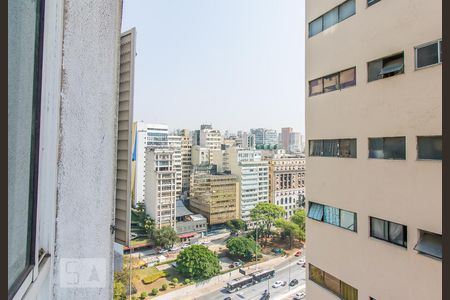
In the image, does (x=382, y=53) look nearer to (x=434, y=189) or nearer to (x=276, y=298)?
(x=434, y=189)

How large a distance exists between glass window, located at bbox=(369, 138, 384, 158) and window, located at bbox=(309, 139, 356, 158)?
22 centimetres

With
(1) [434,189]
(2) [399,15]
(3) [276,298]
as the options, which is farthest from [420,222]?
(3) [276,298]

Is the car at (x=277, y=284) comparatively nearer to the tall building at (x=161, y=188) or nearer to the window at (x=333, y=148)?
the tall building at (x=161, y=188)

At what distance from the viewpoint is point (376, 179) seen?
2.78 metres

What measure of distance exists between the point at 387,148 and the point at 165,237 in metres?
22.6

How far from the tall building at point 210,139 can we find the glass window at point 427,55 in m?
39.4

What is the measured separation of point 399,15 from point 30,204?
125 inches

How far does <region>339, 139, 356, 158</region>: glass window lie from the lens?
10.2 feet

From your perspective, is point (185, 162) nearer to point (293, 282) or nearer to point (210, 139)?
point (210, 139)

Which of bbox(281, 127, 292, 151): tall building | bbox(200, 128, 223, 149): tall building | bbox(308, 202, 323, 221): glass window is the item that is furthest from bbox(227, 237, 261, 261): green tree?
bbox(281, 127, 292, 151): tall building

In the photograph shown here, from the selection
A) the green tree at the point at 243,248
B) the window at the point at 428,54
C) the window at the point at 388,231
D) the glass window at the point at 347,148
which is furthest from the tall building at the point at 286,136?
the window at the point at 428,54

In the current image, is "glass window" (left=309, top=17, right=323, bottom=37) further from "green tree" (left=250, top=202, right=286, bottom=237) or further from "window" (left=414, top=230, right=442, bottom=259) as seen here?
"green tree" (left=250, top=202, right=286, bottom=237)

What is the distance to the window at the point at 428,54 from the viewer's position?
2.22 m

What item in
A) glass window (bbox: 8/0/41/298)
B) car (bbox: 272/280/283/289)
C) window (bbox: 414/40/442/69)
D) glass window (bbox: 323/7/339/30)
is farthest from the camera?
car (bbox: 272/280/283/289)
